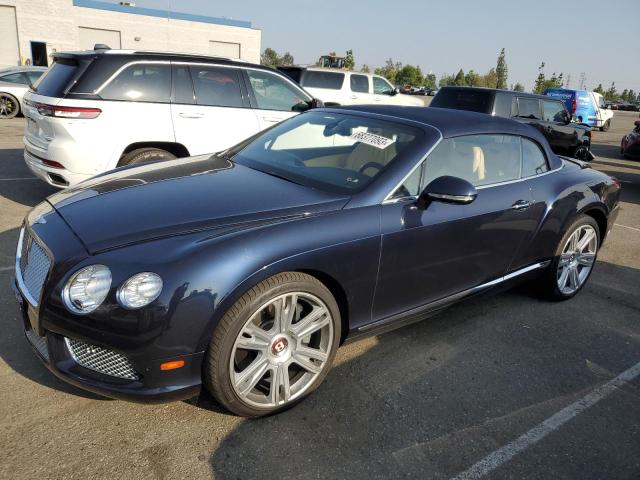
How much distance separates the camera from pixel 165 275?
219cm

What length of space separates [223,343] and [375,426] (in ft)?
2.99

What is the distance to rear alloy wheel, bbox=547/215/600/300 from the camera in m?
4.17

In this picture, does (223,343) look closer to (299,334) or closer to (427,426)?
(299,334)

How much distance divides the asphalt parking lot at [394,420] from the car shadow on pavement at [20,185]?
9.34 feet

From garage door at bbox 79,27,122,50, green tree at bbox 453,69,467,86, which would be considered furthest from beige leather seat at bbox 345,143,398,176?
green tree at bbox 453,69,467,86

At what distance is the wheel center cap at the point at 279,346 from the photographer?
2576mm

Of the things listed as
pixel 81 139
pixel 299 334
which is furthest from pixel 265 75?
pixel 299 334

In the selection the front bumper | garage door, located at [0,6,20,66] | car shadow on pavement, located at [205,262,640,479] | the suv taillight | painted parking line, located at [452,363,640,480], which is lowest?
painted parking line, located at [452,363,640,480]

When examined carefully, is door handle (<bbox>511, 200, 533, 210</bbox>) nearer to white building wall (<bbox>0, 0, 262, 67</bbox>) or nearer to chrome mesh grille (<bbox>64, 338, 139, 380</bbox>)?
chrome mesh grille (<bbox>64, 338, 139, 380</bbox>)

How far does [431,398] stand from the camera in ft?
9.42

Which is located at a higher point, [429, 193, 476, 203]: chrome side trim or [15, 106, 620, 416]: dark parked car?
[429, 193, 476, 203]: chrome side trim

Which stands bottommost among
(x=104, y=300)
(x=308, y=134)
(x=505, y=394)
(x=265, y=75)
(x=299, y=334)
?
(x=505, y=394)

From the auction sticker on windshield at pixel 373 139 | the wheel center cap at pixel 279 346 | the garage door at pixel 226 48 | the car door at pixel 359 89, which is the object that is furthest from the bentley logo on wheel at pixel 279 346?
the garage door at pixel 226 48

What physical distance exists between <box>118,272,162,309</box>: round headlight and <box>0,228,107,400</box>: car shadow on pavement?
82 cm
